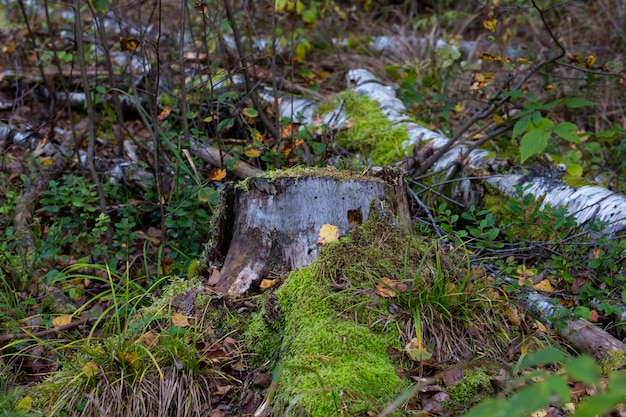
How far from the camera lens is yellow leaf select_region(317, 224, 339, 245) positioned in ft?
9.42

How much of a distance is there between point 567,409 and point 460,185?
6.95 feet

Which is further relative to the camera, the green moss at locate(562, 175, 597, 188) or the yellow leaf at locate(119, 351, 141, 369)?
the green moss at locate(562, 175, 597, 188)

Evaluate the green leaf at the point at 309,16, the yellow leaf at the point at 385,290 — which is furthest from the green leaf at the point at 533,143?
the green leaf at the point at 309,16

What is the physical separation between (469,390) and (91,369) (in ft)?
5.24

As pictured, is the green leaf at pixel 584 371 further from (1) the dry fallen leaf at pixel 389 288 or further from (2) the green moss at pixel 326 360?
(1) the dry fallen leaf at pixel 389 288

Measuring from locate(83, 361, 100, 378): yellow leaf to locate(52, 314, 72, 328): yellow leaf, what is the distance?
66cm

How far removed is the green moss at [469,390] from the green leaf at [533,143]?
179 cm

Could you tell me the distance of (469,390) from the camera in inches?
89.6

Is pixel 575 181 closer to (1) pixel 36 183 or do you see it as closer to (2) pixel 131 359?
(2) pixel 131 359

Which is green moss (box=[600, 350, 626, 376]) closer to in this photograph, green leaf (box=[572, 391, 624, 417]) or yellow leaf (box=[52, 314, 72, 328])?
green leaf (box=[572, 391, 624, 417])

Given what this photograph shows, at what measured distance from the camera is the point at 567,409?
2.21 meters

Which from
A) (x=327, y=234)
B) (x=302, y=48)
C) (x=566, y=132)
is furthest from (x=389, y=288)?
(x=302, y=48)

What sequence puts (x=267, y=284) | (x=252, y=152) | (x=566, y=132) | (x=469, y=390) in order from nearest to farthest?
(x=469, y=390)
(x=267, y=284)
(x=566, y=132)
(x=252, y=152)

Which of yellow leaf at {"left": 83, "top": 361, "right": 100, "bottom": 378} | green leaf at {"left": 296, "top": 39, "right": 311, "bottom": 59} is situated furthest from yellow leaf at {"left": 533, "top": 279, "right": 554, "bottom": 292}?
green leaf at {"left": 296, "top": 39, "right": 311, "bottom": 59}
